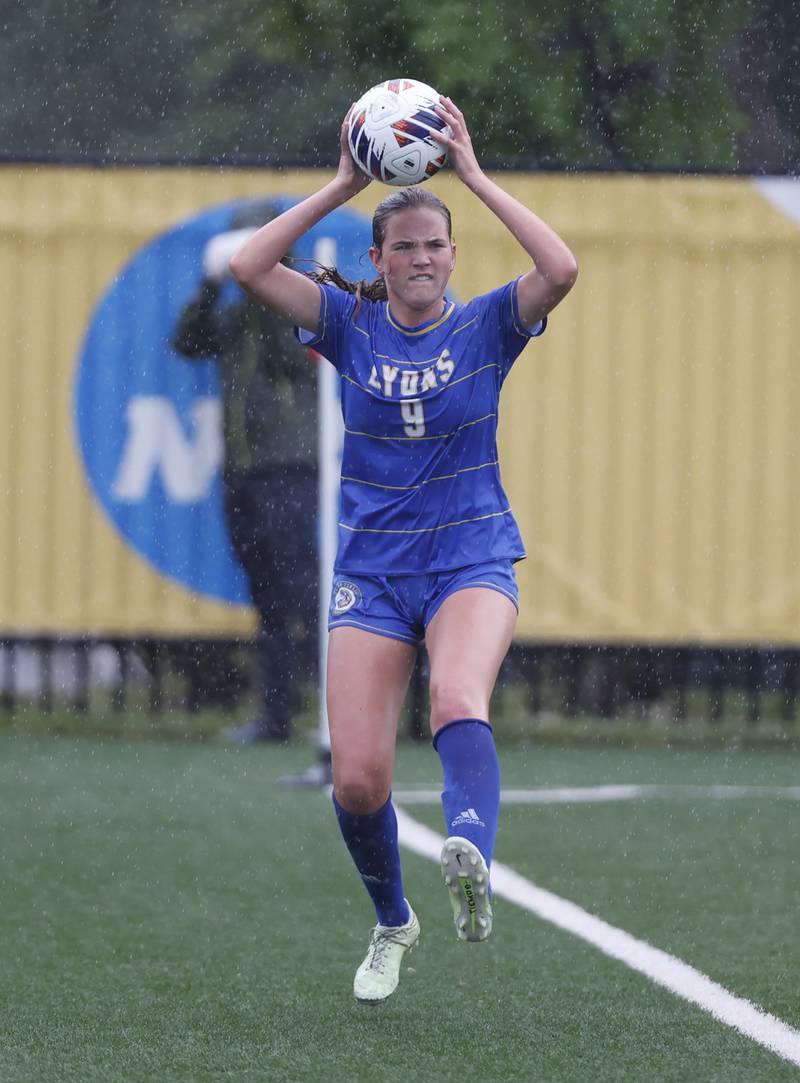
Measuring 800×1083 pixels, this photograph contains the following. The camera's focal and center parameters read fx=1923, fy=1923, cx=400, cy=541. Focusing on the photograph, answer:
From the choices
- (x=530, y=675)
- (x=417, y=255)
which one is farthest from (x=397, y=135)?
(x=530, y=675)

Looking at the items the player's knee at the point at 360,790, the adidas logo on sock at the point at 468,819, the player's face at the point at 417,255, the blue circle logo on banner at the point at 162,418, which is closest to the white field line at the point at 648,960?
the adidas logo on sock at the point at 468,819

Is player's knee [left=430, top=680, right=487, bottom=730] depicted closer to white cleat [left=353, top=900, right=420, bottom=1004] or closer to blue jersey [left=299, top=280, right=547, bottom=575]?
blue jersey [left=299, top=280, right=547, bottom=575]

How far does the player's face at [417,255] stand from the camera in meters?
5.21

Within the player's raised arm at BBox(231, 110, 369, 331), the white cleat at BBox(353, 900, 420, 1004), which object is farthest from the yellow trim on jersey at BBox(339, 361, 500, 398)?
the white cleat at BBox(353, 900, 420, 1004)

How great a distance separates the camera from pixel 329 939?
6.16m

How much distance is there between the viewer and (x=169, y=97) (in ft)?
58.8

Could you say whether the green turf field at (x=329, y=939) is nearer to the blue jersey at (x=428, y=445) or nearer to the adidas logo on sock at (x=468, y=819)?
the adidas logo on sock at (x=468, y=819)

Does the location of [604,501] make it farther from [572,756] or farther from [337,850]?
[337,850]

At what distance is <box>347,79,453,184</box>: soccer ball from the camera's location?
5301 mm

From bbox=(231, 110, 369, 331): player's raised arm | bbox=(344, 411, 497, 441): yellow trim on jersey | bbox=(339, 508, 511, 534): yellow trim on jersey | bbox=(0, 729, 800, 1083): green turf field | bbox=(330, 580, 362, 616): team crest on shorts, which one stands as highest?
bbox=(231, 110, 369, 331): player's raised arm

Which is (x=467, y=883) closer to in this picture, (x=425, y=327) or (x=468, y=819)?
(x=468, y=819)

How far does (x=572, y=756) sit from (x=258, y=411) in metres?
2.76

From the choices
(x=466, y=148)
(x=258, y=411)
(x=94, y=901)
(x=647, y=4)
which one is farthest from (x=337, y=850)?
(x=647, y=4)

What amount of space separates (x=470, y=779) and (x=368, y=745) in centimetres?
37
